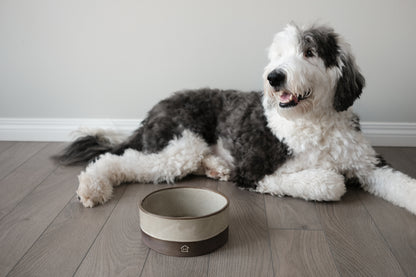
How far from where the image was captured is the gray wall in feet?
9.57

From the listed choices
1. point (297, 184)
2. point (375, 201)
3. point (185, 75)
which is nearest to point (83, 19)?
point (185, 75)

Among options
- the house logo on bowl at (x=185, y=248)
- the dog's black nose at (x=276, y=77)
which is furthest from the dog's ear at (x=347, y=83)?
the house logo on bowl at (x=185, y=248)

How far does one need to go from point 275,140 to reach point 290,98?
298 mm

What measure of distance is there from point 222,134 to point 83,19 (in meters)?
1.36

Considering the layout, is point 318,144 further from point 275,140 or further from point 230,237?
point 230,237

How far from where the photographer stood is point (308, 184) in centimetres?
218

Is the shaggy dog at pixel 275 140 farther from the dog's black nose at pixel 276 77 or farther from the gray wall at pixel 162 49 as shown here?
the gray wall at pixel 162 49

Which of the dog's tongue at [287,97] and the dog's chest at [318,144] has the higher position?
the dog's tongue at [287,97]

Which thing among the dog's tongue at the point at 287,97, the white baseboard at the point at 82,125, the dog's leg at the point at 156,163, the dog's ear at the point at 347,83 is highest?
the dog's ear at the point at 347,83

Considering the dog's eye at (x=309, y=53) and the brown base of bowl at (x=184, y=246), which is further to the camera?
the dog's eye at (x=309, y=53)

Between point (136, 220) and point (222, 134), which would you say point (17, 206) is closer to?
point (136, 220)

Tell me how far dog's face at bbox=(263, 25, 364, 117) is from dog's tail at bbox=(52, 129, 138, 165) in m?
1.16

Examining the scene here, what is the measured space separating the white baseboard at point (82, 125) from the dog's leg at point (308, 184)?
3.64ft

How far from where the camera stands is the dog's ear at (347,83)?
2.08 metres
